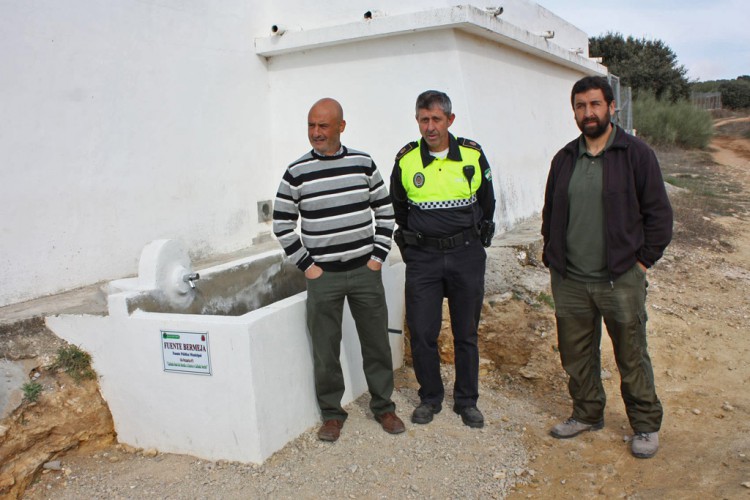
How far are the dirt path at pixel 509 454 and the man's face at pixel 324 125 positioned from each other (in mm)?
1723

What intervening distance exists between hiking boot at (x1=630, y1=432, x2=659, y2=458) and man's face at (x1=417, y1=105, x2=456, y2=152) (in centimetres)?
202

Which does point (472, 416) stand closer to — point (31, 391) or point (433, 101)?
point (433, 101)

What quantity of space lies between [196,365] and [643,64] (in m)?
28.8

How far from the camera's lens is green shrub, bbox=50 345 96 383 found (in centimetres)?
405

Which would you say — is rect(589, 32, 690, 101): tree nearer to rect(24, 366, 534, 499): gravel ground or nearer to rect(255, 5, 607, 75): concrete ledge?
rect(255, 5, 607, 75): concrete ledge

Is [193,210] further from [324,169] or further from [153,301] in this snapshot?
[324,169]

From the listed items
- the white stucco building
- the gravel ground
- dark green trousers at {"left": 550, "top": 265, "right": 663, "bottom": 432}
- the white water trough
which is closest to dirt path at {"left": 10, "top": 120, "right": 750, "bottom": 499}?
the gravel ground

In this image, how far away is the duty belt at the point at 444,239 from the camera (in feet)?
12.2

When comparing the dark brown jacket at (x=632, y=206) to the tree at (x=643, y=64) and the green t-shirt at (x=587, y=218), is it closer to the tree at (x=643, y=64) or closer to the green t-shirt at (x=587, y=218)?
the green t-shirt at (x=587, y=218)

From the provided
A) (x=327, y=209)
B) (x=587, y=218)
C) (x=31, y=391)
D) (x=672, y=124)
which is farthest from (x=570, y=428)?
(x=672, y=124)

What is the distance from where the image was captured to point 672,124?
22812mm

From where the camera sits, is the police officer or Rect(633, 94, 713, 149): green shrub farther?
Rect(633, 94, 713, 149): green shrub

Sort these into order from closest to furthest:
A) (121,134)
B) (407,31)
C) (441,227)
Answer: (441,227)
(121,134)
(407,31)

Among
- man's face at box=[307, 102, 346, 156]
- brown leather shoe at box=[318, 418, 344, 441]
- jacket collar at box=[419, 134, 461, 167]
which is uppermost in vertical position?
man's face at box=[307, 102, 346, 156]
